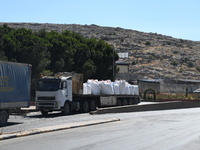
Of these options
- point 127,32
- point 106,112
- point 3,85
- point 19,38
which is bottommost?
point 106,112

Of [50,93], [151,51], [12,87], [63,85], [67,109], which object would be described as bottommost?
[67,109]

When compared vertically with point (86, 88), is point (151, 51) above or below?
above

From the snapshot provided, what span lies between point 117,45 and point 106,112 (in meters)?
132

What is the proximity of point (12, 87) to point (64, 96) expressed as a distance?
877 centimetres

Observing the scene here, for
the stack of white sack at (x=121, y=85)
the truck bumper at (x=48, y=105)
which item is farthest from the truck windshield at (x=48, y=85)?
the stack of white sack at (x=121, y=85)

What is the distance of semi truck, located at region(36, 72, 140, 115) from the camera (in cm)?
3014

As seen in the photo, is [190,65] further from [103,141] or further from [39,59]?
[103,141]

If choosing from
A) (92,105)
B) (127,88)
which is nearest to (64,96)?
(92,105)

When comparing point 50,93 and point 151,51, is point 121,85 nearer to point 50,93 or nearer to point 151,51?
point 50,93

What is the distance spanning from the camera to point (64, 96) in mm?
30922

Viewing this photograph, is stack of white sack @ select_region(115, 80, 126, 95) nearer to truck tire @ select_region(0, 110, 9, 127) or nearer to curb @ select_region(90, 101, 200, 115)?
curb @ select_region(90, 101, 200, 115)

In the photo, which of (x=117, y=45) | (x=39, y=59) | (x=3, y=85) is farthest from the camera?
(x=117, y=45)

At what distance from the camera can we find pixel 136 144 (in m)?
14.1

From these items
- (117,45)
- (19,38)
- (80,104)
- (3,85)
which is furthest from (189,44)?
(3,85)
